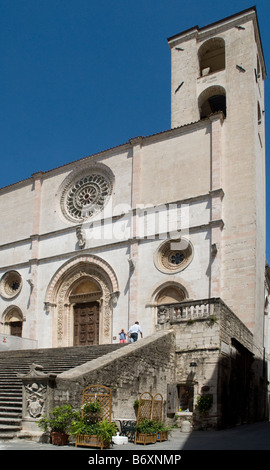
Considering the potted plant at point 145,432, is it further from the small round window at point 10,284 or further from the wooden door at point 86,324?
the small round window at point 10,284

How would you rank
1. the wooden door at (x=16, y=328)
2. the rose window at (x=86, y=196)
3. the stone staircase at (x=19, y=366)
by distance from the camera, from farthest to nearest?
the wooden door at (x=16, y=328) < the rose window at (x=86, y=196) < the stone staircase at (x=19, y=366)

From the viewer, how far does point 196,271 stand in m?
22.7

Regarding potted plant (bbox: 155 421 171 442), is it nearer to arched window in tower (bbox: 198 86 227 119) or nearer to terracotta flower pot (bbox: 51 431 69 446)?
terracotta flower pot (bbox: 51 431 69 446)

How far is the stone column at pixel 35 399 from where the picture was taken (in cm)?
1134

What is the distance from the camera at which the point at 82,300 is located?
85.9ft

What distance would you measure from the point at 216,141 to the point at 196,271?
5.87 m

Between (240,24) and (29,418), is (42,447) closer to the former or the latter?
(29,418)

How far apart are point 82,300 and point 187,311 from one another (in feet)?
33.2

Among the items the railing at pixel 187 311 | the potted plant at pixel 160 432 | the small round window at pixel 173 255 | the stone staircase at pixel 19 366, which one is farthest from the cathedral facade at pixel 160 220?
the potted plant at pixel 160 432

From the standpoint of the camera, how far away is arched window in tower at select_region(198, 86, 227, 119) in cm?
2675

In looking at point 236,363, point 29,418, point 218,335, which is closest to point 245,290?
point 236,363

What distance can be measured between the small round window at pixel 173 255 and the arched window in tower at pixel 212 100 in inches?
311
